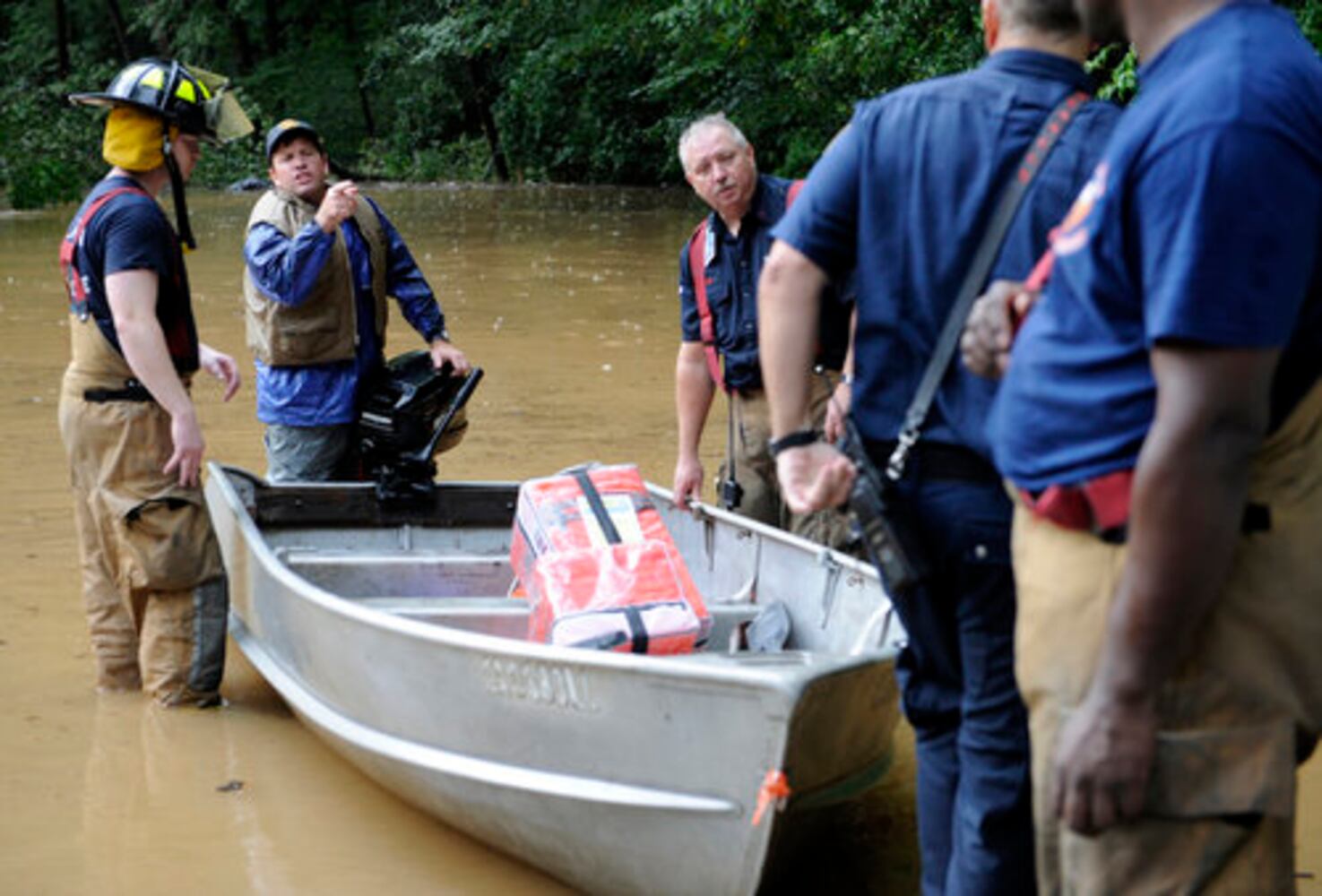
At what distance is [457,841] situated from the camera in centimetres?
479

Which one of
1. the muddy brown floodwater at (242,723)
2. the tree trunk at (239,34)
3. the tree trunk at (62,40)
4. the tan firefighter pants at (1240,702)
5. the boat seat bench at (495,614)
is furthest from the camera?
the tree trunk at (239,34)

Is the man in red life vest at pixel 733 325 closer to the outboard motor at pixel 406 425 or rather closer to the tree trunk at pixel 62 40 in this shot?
the outboard motor at pixel 406 425

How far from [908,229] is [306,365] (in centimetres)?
373

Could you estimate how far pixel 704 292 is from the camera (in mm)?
5500

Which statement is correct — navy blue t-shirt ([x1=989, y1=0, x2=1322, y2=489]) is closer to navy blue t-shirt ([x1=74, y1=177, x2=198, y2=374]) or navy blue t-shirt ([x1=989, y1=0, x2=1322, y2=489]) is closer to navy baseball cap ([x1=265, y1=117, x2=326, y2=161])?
navy blue t-shirt ([x1=74, y1=177, x2=198, y2=374])

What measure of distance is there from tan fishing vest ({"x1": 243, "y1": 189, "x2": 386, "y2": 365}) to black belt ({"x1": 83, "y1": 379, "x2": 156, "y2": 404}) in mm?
727

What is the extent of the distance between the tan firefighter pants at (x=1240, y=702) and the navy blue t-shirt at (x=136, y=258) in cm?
381

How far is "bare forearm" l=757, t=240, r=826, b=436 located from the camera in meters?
2.89

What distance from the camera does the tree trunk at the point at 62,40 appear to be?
40.1 meters

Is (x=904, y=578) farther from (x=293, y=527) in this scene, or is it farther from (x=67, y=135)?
(x=67, y=135)

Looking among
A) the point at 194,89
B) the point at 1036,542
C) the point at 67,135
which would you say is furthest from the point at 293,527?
the point at 67,135

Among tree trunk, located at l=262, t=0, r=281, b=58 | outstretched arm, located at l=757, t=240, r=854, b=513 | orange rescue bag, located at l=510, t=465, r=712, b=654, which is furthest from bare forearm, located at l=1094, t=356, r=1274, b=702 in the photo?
tree trunk, located at l=262, t=0, r=281, b=58

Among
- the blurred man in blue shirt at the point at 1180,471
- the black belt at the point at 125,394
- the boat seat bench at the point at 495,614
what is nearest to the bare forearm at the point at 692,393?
the boat seat bench at the point at 495,614

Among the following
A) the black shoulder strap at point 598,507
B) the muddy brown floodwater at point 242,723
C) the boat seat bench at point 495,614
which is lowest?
the muddy brown floodwater at point 242,723
